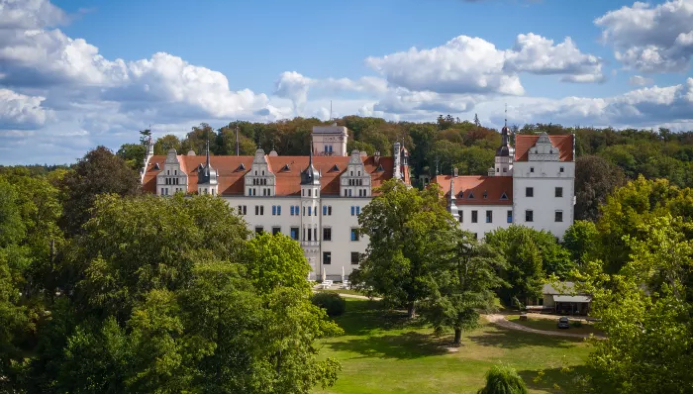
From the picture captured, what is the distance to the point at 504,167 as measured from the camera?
266ft

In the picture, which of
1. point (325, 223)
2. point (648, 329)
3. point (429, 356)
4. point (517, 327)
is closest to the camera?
point (648, 329)

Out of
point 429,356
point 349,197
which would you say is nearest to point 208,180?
point 349,197

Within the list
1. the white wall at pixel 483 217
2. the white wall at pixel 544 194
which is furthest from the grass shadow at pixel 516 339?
the white wall at pixel 544 194

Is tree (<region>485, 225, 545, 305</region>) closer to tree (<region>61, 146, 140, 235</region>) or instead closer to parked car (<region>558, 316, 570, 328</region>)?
parked car (<region>558, 316, 570, 328</region>)

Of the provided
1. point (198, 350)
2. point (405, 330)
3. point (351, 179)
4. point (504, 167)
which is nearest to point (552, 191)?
point (504, 167)

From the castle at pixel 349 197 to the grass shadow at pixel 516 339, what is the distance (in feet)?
66.1

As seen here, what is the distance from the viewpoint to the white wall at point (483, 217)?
228 feet

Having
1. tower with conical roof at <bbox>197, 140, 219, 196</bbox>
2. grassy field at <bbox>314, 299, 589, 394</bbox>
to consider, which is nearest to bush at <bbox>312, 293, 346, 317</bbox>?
grassy field at <bbox>314, 299, 589, 394</bbox>

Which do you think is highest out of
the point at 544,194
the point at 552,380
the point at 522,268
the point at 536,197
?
the point at 544,194

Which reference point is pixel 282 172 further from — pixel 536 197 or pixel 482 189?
pixel 536 197

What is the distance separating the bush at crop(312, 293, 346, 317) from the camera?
54.9m

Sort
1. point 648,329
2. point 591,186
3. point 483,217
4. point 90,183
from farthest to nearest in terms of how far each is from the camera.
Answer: point 591,186 → point 483,217 → point 90,183 → point 648,329

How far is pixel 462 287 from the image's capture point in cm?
4819

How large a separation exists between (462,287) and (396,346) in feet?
19.4
